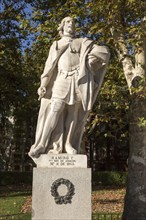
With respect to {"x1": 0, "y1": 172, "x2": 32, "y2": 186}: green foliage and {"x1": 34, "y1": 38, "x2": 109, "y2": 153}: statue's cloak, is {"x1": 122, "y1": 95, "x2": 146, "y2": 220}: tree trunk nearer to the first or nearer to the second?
{"x1": 34, "y1": 38, "x2": 109, "y2": 153}: statue's cloak

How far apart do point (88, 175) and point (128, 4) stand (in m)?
6.15

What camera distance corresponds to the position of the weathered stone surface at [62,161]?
6.70 meters

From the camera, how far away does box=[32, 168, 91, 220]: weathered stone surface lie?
21.2 feet

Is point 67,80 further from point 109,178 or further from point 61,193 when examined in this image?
point 109,178

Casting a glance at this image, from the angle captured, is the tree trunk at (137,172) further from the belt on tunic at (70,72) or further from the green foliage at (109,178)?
the green foliage at (109,178)

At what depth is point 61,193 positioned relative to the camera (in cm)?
654

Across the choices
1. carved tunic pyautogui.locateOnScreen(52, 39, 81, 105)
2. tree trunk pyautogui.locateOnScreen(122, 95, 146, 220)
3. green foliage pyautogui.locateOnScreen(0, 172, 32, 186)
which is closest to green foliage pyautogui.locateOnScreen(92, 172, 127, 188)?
green foliage pyautogui.locateOnScreen(0, 172, 32, 186)

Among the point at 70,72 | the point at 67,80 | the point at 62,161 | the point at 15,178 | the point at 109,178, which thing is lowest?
the point at 15,178

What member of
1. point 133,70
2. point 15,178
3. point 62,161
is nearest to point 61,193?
point 62,161

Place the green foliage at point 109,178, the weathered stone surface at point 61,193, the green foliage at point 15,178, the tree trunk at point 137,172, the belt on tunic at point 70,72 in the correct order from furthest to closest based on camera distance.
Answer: the green foliage at point 15,178 < the green foliage at point 109,178 < the tree trunk at point 137,172 < the belt on tunic at point 70,72 < the weathered stone surface at point 61,193

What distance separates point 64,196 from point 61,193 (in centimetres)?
7

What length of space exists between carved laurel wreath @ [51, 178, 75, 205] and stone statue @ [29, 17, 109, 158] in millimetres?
587

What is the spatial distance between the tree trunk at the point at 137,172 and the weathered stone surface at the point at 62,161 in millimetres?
3573

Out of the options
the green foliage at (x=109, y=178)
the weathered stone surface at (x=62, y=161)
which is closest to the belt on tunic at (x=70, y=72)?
the weathered stone surface at (x=62, y=161)
